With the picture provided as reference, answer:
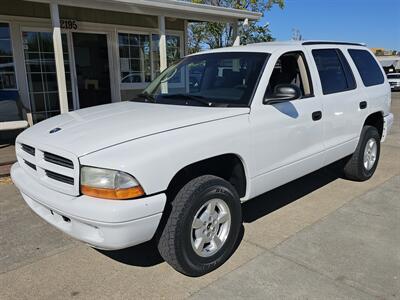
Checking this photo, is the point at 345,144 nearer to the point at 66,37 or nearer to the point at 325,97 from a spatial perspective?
the point at 325,97

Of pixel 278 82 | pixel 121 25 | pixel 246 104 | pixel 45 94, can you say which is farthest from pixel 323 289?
pixel 121 25

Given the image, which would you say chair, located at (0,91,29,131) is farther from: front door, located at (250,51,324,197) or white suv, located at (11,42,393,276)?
front door, located at (250,51,324,197)

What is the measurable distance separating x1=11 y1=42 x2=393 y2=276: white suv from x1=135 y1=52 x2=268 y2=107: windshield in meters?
0.01

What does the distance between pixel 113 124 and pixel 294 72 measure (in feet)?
6.94

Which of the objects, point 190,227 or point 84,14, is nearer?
point 190,227

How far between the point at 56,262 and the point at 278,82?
2.78 m

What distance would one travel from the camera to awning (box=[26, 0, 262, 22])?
7748 mm

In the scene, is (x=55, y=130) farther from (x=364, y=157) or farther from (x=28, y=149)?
(x=364, y=157)

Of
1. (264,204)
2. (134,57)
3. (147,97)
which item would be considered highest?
(134,57)

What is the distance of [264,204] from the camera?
4.74 metres

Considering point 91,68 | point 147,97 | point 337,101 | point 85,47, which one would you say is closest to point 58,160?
point 147,97

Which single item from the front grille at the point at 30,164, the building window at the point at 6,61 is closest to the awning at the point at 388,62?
the building window at the point at 6,61

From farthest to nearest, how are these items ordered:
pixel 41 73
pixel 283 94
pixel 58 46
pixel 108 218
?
pixel 41 73 → pixel 58 46 → pixel 283 94 → pixel 108 218

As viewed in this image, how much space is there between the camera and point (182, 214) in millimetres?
2896
